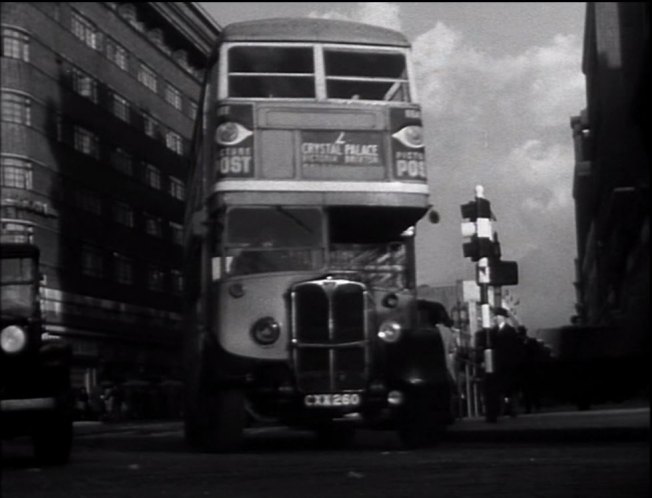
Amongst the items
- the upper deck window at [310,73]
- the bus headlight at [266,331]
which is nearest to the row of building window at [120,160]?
the upper deck window at [310,73]

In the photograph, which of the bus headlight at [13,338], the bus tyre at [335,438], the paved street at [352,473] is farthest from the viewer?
the bus tyre at [335,438]

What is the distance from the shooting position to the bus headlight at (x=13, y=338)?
1.54m

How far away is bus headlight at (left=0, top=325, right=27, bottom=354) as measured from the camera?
1536 mm

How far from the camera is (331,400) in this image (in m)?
5.89

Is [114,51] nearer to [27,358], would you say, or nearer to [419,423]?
[27,358]

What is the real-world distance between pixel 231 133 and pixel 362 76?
104 cm

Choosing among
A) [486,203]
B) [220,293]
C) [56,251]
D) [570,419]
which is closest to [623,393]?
[570,419]

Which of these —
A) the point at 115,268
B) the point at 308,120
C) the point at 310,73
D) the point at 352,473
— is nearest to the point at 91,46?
the point at 115,268

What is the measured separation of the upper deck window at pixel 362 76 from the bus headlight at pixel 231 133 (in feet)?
2.09

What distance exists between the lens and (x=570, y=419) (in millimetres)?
1210

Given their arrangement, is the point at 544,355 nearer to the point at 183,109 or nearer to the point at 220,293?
the point at 183,109

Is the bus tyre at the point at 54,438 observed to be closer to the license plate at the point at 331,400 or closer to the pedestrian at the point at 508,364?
the pedestrian at the point at 508,364

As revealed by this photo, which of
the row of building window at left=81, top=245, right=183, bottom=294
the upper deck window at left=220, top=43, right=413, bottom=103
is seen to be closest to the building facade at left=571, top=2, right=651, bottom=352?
the row of building window at left=81, top=245, right=183, bottom=294

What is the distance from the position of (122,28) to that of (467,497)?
2668 mm
